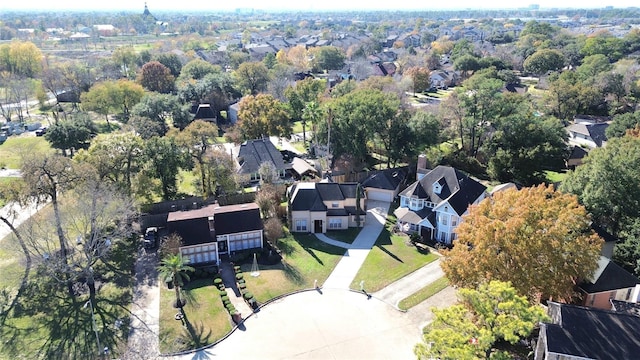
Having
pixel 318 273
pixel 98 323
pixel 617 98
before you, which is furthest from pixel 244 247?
pixel 617 98

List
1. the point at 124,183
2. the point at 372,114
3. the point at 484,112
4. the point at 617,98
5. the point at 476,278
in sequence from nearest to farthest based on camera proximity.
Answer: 1. the point at 476,278
2. the point at 124,183
3. the point at 372,114
4. the point at 484,112
5. the point at 617,98

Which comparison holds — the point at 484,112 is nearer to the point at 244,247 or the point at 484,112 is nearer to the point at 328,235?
the point at 328,235

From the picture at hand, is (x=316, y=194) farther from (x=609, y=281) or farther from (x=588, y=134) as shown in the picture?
(x=588, y=134)

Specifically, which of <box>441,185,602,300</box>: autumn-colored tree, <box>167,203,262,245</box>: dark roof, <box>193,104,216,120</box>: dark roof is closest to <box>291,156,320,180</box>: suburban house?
<box>167,203,262,245</box>: dark roof

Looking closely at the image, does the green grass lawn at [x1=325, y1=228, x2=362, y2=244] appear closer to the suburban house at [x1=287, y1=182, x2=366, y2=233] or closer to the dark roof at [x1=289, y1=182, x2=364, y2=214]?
the suburban house at [x1=287, y1=182, x2=366, y2=233]

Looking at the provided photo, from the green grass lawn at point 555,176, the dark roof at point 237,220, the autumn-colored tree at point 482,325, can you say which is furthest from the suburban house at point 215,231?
the green grass lawn at point 555,176
